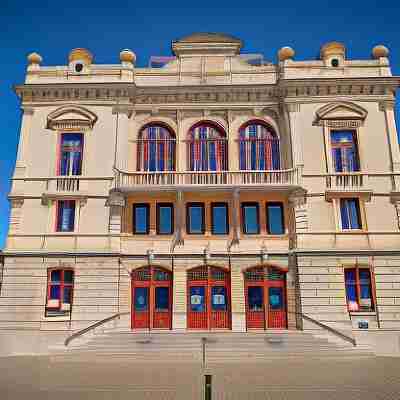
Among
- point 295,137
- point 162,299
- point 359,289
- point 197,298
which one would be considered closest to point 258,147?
point 295,137

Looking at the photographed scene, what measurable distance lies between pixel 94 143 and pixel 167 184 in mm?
5270

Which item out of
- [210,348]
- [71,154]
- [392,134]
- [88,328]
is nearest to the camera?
[210,348]

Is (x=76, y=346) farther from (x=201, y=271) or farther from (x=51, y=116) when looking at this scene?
(x=51, y=116)

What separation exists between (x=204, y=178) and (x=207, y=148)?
8.11 feet

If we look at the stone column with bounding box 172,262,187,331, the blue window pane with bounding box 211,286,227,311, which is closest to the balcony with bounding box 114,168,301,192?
the stone column with bounding box 172,262,187,331

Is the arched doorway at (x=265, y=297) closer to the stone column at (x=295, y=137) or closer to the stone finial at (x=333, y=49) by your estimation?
the stone column at (x=295, y=137)

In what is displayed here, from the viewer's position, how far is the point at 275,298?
874 inches

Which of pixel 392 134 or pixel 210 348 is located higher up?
pixel 392 134

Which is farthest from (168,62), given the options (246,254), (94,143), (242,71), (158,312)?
(158,312)

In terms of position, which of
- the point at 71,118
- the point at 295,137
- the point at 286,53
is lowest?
the point at 295,137

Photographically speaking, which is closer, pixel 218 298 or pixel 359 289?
pixel 359 289

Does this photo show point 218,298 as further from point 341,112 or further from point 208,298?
point 341,112

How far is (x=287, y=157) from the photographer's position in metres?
23.8

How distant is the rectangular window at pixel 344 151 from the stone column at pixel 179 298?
35.6ft
